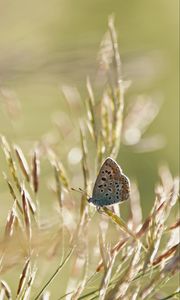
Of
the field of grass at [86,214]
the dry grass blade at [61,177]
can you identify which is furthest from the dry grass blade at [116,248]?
the dry grass blade at [61,177]

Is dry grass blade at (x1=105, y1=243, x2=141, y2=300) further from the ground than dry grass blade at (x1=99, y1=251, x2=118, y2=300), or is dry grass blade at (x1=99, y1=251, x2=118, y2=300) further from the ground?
dry grass blade at (x1=99, y1=251, x2=118, y2=300)

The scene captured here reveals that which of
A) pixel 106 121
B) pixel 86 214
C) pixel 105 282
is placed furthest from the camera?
pixel 106 121

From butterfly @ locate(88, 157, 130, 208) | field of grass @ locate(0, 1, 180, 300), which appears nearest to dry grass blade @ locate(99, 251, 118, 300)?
field of grass @ locate(0, 1, 180, 300)

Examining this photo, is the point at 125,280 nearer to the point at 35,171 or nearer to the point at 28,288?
the point at 28,288

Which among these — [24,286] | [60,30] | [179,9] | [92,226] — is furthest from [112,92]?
[179,9]

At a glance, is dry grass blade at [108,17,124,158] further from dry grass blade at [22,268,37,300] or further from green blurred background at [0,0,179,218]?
dry grass blade at [22,268,37,300]

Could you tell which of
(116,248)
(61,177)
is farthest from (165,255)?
(61,177)
